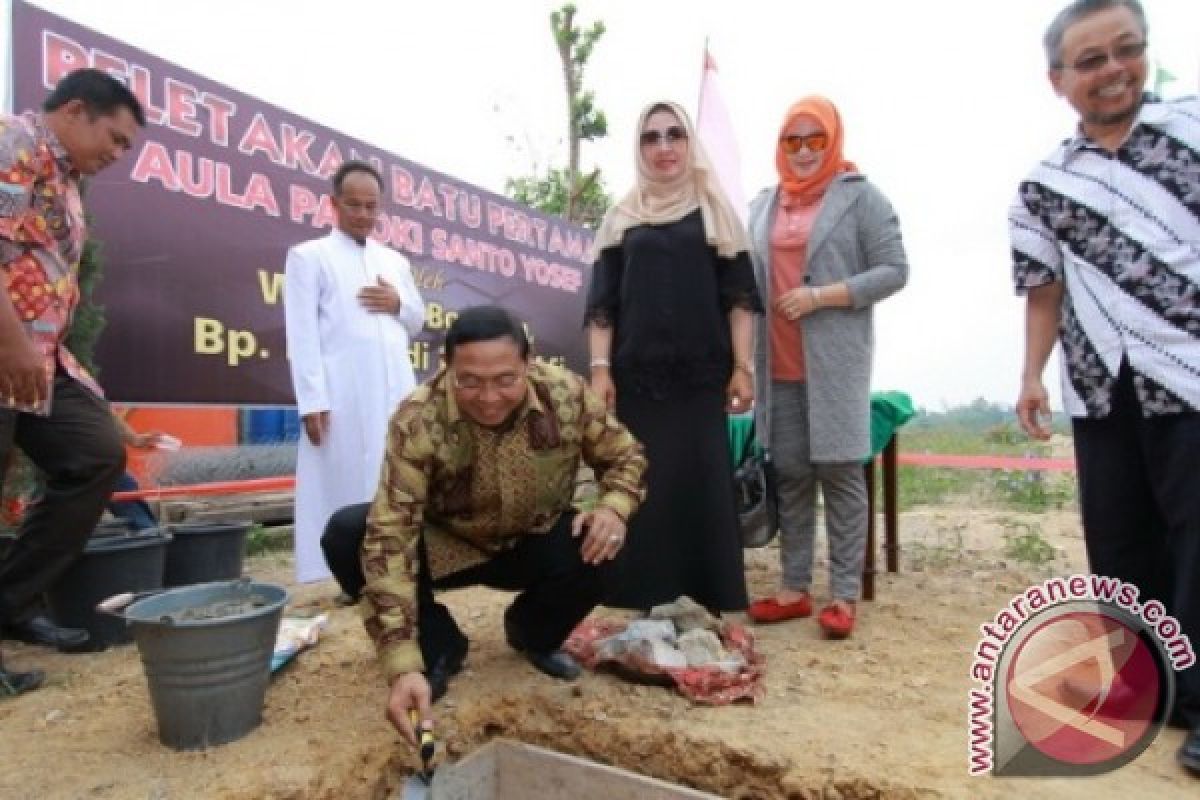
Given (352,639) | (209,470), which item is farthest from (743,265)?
(209,470)

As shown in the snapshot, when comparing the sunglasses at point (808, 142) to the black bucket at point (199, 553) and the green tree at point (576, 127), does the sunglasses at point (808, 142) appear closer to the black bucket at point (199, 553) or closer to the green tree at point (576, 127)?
the black bucket at point (199, 553)

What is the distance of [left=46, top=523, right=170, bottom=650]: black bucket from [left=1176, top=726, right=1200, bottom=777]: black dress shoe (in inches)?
118

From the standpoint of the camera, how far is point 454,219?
544cm

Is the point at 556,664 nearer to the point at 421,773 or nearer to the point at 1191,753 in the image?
the point at 421,773

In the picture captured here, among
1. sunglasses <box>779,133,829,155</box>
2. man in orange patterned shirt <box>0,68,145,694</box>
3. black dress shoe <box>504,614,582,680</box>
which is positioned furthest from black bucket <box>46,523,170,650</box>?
sunglasses <box>779,133,829,155</box>

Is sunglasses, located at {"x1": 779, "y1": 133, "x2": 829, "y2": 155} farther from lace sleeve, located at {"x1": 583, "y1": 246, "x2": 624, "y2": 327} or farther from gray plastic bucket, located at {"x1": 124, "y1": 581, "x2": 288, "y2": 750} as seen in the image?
gray plastic bucket, located at {"x1": 124, "y1": 581, "x2": 288, "y2": 750}

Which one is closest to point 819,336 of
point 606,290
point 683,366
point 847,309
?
point 847,309

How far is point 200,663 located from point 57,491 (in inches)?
33.9

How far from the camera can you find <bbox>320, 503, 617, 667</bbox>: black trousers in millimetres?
2123

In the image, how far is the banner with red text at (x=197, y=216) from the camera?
3361 mm

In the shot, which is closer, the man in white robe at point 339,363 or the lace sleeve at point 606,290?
the lace sleeve at point 606,290

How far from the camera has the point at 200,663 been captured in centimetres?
187

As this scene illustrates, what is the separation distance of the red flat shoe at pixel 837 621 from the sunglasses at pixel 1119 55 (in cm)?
172

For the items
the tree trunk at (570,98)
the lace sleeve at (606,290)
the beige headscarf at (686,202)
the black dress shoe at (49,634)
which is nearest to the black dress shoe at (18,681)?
the black dress shoe at (49,634)
